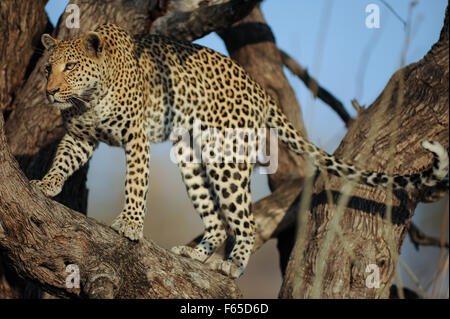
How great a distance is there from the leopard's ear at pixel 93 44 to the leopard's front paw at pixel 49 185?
114 centimetres

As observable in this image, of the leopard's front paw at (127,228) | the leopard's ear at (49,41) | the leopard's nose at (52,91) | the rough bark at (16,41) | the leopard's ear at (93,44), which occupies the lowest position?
the leopard's front paw at (127,228)

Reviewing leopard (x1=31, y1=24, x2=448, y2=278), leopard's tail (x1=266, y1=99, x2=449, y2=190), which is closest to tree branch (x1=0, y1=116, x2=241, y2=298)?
leopard (x1=31, y1=24, x2=448, y2=278)

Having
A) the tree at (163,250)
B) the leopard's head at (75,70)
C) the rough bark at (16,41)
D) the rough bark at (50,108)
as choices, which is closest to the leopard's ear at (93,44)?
the leopard's head at (75,70)

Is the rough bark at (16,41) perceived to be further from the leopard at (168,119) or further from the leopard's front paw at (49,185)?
the leopard's front paw at (49,185)

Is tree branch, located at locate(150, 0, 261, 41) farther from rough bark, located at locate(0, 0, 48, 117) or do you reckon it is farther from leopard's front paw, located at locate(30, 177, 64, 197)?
leopard's front paw, located at locate(30, 177, 64, 197)

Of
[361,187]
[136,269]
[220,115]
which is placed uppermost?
[220,115]

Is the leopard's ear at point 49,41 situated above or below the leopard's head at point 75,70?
above

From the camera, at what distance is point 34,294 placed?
7527 mm

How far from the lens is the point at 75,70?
529 cm

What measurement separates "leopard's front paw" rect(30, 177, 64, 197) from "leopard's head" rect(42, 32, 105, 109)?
63 cm

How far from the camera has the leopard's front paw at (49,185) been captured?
203 inches
